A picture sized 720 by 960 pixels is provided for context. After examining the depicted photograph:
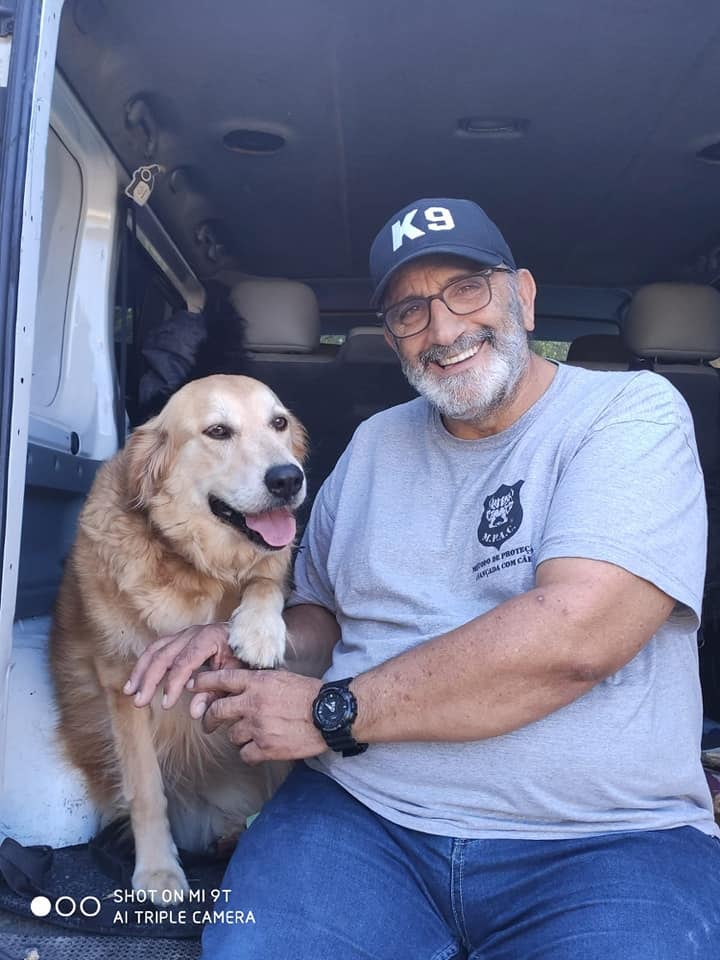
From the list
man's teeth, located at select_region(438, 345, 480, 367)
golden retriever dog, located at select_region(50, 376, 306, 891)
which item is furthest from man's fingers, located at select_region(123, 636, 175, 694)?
man's teeth, located at select_region(438, 345, 480, 367)

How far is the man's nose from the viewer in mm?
2016

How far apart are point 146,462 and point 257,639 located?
26.2 inches

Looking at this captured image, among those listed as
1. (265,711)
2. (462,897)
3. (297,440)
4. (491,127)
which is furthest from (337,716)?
(491,127)

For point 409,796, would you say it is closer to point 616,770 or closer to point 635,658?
point 616,770

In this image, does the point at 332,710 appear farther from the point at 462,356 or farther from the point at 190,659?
the point at 462,356

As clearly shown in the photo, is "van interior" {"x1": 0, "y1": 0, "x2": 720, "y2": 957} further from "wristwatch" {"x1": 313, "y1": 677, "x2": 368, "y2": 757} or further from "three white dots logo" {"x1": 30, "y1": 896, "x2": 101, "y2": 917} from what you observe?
"wristwatch" {"x1": 313, "y1": 677, "x2": 368, "y2": 757}

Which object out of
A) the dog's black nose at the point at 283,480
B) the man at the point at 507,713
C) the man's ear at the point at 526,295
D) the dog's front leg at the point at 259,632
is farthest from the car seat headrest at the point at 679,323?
the dog's front leg at the point at 259,632

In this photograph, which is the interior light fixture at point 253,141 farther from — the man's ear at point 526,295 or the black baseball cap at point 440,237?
the man's ear at point 526,295

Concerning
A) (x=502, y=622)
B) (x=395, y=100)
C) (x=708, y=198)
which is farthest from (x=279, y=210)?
(x=502, y=622)

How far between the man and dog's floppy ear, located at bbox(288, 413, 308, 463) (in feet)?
2.85

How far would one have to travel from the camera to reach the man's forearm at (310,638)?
7.05ft

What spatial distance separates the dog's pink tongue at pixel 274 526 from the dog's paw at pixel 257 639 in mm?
289

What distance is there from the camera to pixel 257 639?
1982mm

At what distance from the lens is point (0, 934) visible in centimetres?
164
